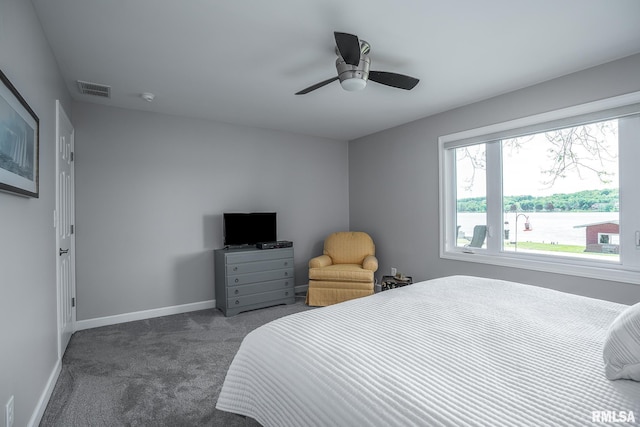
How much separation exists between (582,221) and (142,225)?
4.52 m

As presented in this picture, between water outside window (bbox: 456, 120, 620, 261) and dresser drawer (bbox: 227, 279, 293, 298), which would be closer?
water outside window (bbox: 456, 120, 620, 261)

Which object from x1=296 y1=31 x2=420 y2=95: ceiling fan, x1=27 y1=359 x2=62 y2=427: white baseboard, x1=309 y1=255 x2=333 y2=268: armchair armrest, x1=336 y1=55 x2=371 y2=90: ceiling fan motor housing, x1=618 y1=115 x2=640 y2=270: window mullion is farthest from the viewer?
x1=309 y1=255 x2=333 y2=268: armchair armrest

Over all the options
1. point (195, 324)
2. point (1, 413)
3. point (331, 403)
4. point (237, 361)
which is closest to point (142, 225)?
point (195, 324)

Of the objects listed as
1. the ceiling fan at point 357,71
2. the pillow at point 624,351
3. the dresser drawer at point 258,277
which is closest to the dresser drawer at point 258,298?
the dresser drawer at point 258,277

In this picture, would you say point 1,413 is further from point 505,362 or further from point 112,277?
point 112,277

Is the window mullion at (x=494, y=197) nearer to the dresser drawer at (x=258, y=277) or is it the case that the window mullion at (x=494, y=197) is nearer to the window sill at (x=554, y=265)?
the window sill at (x=554, y=265)

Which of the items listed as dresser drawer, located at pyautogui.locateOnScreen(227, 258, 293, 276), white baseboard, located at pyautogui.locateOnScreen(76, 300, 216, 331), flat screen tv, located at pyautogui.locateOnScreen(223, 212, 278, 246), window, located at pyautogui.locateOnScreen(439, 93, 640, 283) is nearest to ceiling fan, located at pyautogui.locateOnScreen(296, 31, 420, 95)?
window, located at pyautogui.locateOnScreen(439, 93, 640, 283)

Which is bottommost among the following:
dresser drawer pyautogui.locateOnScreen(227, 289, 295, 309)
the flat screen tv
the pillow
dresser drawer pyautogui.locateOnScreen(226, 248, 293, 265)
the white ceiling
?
dresser drawer pyautogui.locateOnScreen(227, 289, 295, 309)

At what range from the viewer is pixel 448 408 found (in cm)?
83

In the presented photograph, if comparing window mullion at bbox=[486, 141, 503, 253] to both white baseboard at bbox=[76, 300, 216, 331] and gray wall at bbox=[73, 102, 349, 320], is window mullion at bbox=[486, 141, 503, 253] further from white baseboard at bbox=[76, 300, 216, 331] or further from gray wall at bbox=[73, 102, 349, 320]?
white baseboard at bbox=[76, 300, 216, 331]

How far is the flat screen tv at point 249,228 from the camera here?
3.97 m

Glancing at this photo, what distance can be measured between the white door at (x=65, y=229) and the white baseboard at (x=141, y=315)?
0.50 feet

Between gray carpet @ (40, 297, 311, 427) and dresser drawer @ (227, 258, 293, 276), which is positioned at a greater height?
dresser drawer @ (227, 258, 293, 276)

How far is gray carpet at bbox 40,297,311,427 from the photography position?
1.88 m
